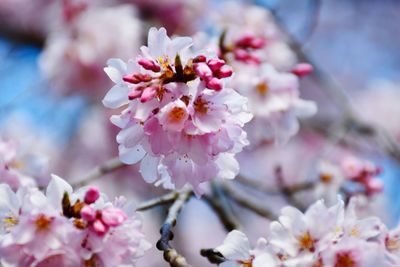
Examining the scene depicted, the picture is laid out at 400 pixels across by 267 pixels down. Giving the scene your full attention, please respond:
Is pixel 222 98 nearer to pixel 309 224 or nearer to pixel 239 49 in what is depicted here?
pixel 309 224

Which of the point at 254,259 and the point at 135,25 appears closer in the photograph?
the point at 254,259

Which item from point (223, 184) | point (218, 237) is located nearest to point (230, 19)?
point (223, 184)

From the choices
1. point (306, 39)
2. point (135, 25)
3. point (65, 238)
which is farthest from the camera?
point (135, 25)

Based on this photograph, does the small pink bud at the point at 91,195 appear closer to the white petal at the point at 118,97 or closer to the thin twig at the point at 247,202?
the white petal at the point at 118,97

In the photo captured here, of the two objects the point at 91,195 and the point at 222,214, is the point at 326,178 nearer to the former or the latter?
the point at 222,214

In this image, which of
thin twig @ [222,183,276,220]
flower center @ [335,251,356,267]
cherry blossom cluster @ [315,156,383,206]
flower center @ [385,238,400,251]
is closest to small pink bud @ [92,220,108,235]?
flower center @ [335,251,356,267]

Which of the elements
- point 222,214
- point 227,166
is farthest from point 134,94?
point 222,214

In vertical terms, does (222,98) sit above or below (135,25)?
above

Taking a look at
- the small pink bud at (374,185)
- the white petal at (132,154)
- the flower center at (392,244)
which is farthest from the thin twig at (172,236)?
the small pink bud at (374,185)
